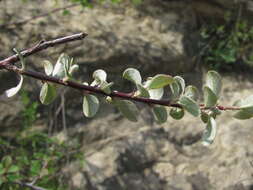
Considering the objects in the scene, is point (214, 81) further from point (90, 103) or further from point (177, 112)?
point (90, 103)

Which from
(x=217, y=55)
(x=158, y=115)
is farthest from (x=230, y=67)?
(x=158, y=115)

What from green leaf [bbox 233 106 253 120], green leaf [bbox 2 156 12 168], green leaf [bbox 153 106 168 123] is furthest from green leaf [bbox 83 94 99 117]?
green leaf [bbox 2 156 12 168]

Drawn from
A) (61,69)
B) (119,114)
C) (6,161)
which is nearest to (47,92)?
A: (61,69)

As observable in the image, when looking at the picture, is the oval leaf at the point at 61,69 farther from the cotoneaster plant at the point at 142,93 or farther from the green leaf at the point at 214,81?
the green leaf at the point at 214,81

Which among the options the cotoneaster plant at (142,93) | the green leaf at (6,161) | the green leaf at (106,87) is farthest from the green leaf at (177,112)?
the green leaf at (6,161)

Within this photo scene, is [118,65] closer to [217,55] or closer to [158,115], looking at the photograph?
[217,55]

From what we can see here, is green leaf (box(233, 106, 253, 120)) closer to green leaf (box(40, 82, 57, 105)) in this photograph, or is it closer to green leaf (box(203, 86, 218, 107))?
green leaf (box(203, 86, 218, 107))

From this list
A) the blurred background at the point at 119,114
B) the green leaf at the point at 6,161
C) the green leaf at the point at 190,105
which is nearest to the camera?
the green leaf at the point at 190,105
